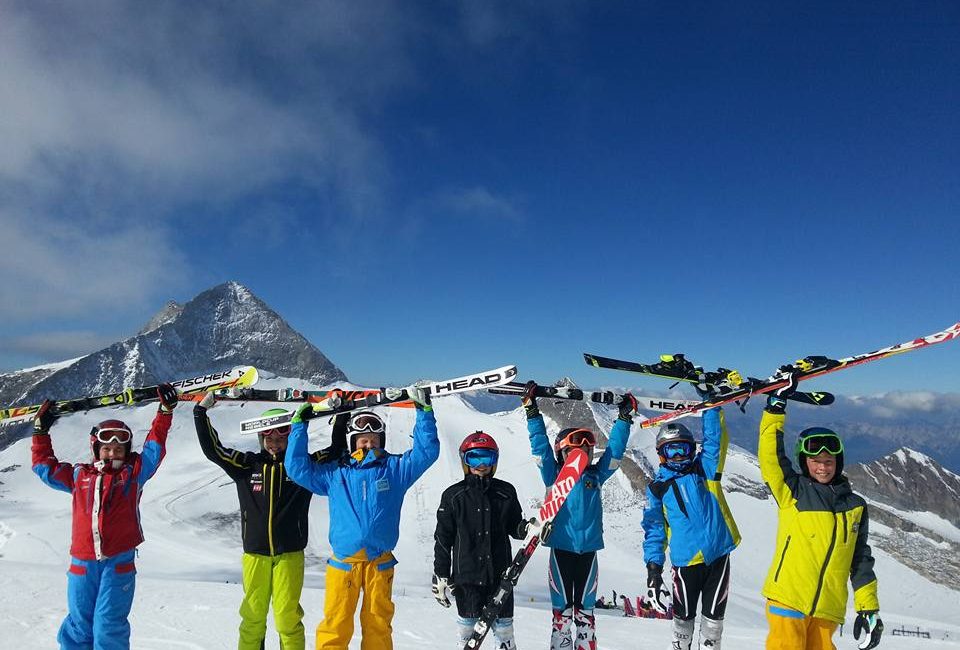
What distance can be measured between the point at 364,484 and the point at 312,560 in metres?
40.3

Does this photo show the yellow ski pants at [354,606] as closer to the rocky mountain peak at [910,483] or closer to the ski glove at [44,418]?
the ski glove at [44,418]

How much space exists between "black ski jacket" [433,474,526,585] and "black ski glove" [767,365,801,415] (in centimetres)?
315

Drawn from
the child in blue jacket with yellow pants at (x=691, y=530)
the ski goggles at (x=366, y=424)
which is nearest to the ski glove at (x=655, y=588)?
the child in blue jacket with yellow pants at (x=691, y=530)

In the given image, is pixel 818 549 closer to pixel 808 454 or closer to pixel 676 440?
pixel 808 454

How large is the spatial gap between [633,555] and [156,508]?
48309 millimetres

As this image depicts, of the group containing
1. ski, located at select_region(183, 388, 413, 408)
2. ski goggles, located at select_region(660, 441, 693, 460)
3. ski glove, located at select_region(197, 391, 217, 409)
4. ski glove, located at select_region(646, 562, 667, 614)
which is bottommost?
ski glove, located at select_region(646, 562, 667, 614)

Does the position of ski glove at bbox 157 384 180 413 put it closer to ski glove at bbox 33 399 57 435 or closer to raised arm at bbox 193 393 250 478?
raised arm at bbox 193 393 250 478

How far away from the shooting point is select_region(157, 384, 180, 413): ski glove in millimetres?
7602

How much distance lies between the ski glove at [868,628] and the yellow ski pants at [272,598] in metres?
Result: 6.29

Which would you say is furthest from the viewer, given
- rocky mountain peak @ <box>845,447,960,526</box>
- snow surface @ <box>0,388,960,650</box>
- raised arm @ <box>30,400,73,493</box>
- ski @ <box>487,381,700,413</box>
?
rocky mountain peak @ <box>845,447,960,526</box>

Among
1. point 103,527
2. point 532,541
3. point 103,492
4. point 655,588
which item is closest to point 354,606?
point 532,541

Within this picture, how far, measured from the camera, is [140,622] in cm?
962

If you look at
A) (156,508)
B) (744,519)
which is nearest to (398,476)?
(156,508)

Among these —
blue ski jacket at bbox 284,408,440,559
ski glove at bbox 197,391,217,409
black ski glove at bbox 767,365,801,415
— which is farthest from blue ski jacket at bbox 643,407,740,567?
ski glove at bbox 197,391,217,409
